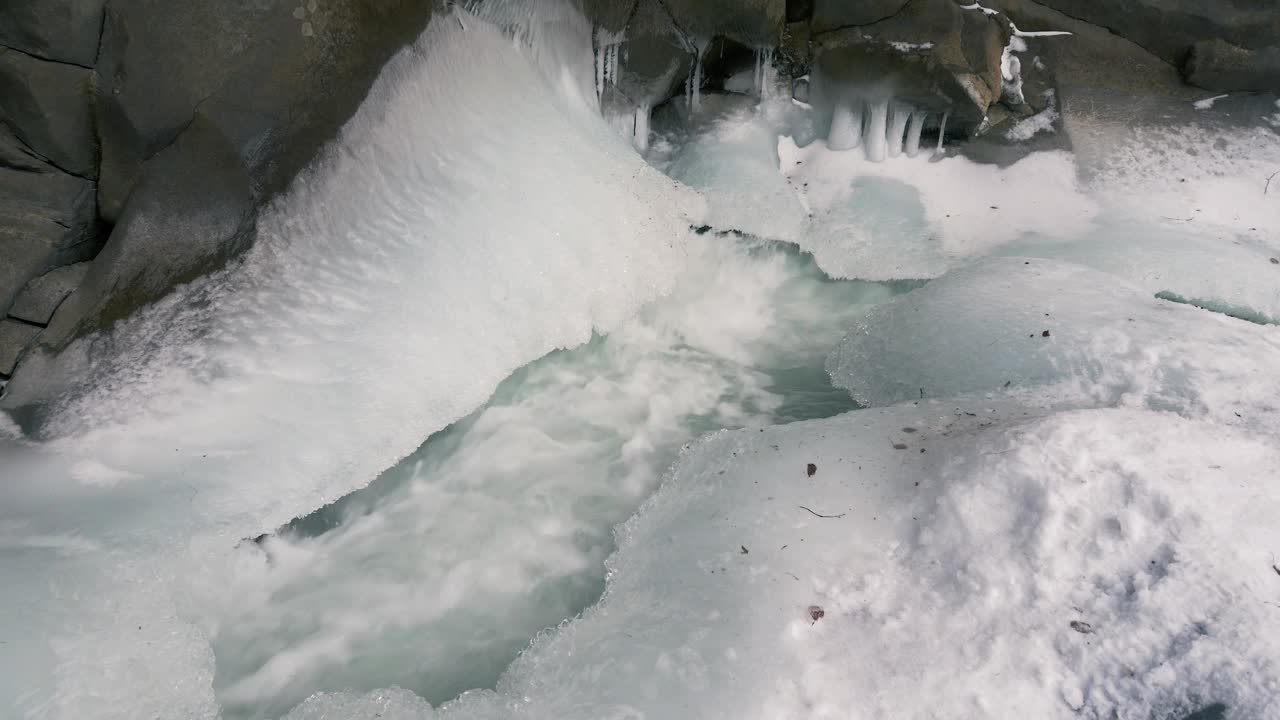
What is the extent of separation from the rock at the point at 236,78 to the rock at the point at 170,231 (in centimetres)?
6

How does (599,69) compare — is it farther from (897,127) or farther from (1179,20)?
(1179,20)

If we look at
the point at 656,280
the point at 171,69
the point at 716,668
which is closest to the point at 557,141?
the point at 656,280

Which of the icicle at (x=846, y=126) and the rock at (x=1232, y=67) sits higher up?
the rock at (x=1232, y=67)

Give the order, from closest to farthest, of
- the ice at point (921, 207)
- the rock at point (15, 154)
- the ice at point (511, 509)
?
the ice at point (511, 509), the rock at point (15, 154), the ice at point (921, 207)

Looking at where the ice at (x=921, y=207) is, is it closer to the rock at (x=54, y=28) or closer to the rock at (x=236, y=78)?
the rock at (x=236, y=78)

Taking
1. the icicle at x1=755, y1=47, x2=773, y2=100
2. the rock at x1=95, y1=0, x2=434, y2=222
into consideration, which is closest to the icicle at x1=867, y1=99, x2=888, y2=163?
the icicle at x1=755, y1=47, x2=773, y2=100

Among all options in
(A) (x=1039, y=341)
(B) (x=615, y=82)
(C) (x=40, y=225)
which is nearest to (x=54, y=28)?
(C) (x=40, y=225)

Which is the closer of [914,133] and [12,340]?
[12,340]

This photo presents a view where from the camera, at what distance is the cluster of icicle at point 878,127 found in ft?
15.4

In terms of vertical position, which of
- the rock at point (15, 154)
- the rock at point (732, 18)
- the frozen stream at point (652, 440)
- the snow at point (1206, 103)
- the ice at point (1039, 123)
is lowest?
the frozen stream at point (652, 440)

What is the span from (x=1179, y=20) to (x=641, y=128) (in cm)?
323

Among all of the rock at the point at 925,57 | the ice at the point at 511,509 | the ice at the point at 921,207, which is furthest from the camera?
the rock at the point at 925,57

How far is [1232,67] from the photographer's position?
4.82 metres

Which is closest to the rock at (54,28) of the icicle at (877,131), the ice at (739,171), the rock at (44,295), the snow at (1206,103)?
the rock at (44,295)
